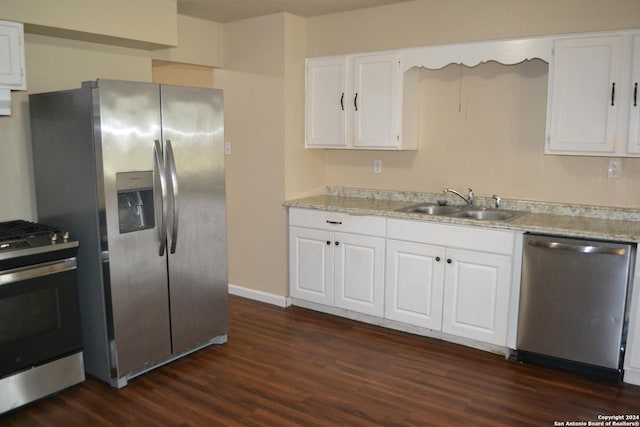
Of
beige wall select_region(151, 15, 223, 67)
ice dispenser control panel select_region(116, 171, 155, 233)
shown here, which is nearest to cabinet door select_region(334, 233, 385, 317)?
ice dispenser control panel select_region(116, 171, 155, 233)

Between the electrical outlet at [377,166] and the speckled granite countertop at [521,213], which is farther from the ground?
the electrical outlet at [377,166]

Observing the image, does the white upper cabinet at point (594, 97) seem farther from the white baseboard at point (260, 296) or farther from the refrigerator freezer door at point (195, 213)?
the white baseboard at point (260, 296)

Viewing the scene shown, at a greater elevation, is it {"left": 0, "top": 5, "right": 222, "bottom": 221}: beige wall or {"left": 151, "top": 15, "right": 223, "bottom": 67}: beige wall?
{"left": 151, "top": 15, "right": 223, "bottom": 67}: beige wall

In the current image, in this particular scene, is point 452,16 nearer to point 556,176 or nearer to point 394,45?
point 394,45

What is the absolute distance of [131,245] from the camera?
3107mm

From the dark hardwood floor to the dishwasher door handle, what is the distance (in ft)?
2.62

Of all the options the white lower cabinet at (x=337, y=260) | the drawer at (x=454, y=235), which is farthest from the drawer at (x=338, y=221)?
the drawer at (x=454, y=235)

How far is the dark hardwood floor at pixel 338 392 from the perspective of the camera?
→ 279 cm

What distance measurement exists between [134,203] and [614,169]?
10.3 ft

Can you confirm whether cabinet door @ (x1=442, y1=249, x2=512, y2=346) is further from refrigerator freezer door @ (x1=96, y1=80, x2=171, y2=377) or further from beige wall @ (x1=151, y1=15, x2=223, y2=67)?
beige wall @ (x1=151, y1=15, x2=223, y2=67)

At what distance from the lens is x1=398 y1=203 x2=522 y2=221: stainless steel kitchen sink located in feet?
12.8

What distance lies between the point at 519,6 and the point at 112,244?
3077 millimetres

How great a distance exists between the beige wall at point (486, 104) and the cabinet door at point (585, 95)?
21cm

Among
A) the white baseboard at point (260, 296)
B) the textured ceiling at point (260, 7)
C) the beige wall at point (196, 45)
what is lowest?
the white baseboard at point (260, 296)
